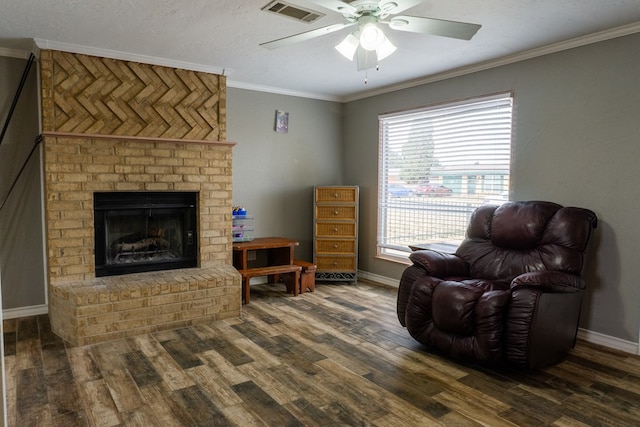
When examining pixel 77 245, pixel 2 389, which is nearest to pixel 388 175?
pixel 77 245

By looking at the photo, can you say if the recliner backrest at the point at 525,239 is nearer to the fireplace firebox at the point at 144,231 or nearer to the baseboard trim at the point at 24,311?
the fireplace firebox at the point at 144,231

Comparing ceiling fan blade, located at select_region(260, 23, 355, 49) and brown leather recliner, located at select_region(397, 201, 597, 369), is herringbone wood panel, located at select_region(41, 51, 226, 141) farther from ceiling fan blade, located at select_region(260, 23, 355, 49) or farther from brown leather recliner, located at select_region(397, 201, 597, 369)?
brown leather recliner, located at select_region(397, 201, 597, 369)

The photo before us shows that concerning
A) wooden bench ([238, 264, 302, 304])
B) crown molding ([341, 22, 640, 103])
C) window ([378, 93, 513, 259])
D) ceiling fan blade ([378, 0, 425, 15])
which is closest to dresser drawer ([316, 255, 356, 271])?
window ([378, 93, 513, 259])

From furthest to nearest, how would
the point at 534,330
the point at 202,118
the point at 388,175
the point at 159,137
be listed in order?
1. the point at 388,175
2. the point at 202,118
3. the point at 159,137
4. the point at 534,330

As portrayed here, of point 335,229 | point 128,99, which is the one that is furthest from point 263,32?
point 335,229

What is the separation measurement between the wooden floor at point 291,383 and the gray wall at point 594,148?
1.53 feet

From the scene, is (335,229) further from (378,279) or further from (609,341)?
(609,341)

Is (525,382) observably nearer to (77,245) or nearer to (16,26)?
(77,245)

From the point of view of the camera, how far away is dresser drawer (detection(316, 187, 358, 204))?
5.20 m

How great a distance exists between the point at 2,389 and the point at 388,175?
15.1ft

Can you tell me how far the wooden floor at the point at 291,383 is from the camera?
2.32 m

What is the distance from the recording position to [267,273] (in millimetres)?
4551

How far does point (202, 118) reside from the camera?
4309 millimetres

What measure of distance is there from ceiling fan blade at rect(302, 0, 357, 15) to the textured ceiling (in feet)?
1.34
